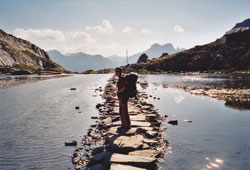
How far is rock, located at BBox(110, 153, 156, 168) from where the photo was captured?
9492mm

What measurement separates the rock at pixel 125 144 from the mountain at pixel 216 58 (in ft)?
462

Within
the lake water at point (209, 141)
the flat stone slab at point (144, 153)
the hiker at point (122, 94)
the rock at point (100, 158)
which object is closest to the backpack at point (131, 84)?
the hiker at point (122, 94)

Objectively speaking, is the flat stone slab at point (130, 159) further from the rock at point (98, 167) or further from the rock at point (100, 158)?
the rock at point (100, 158)

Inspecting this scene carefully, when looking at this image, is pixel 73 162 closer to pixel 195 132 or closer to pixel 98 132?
pixel 98 132

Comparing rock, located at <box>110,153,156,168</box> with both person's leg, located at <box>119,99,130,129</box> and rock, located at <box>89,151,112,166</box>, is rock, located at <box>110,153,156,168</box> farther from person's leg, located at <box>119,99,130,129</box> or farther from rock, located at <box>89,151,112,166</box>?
person's leg, located at <box>119,99,130,129</box>

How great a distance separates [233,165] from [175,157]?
124 inches

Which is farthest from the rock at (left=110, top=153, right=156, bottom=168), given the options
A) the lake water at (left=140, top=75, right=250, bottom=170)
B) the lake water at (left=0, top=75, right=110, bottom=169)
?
the lake water at (left=0, top=75, right=110, bottom=169)

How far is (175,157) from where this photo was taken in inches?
459

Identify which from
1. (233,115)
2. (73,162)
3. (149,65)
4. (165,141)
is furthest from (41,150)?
(149,65)

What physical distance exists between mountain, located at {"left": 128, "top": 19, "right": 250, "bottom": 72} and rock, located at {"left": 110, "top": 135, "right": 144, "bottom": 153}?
14086cm

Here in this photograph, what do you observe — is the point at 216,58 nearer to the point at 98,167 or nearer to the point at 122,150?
the point at 122,150

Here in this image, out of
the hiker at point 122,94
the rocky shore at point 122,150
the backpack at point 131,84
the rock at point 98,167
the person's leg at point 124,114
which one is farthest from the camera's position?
the person's leg at point 124,114

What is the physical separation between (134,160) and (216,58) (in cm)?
16068

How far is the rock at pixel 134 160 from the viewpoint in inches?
374
